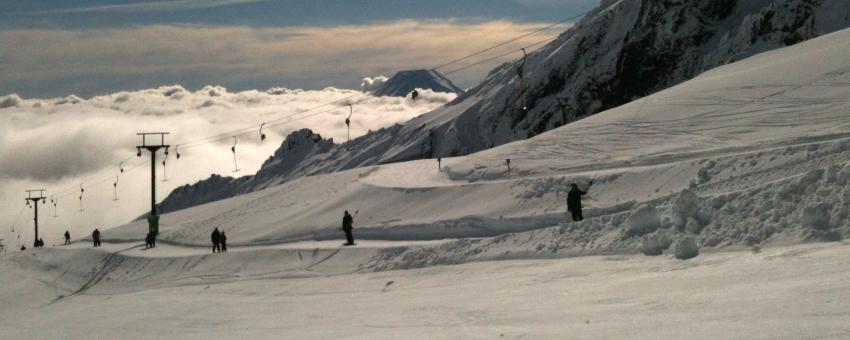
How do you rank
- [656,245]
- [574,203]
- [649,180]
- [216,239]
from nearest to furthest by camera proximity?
[656,245], [574,203], [649,180], [216,239]

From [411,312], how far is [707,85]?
2868 centimetres

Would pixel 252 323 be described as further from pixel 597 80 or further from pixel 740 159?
pixel 597 80

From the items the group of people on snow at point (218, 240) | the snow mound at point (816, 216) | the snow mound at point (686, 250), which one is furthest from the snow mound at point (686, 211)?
the group of people on snow at point (218, 240)

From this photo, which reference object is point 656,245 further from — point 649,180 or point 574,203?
point 649,180

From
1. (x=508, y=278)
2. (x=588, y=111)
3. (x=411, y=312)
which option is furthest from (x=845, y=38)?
(x=588, y=111)

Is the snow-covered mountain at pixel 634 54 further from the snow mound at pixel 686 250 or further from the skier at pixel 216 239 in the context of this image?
the snow mound at pixel 686 250

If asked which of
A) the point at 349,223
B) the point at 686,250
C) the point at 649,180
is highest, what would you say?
the point at 649,180

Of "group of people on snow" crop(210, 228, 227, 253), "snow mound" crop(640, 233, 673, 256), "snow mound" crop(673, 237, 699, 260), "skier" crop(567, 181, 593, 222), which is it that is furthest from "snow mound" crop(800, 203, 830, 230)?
"group of people on snow" crop(210, 228, 227, 253)

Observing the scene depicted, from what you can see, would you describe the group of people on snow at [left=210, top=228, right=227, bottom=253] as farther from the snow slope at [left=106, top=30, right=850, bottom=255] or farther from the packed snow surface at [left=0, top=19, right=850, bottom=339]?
the snow slope at [left=106, top=30, right=850, bottom=255]

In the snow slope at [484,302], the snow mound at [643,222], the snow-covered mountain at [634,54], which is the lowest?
the snow slope at [484,302]

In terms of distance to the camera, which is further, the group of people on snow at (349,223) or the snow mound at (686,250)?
the group of people on snow at (349,223)

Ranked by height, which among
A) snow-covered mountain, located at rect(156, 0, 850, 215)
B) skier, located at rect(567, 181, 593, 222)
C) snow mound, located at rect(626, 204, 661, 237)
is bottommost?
snow mound, located at rect(626, 204, 661, 237)

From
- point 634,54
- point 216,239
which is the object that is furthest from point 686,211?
point 634,54

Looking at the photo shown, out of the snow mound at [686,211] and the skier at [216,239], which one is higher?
the snow mound at [686,211]
